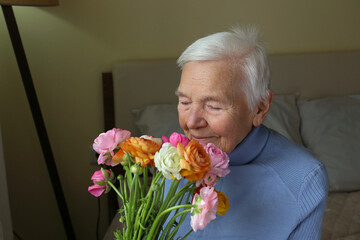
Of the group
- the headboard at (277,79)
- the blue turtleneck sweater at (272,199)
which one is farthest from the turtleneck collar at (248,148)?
the headboard at (277,79)

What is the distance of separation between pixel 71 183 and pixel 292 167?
1.90 metres

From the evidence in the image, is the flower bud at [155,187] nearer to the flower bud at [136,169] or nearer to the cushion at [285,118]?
the flower bud at [136,169]

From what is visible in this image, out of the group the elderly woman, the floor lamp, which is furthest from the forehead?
the floor lamp

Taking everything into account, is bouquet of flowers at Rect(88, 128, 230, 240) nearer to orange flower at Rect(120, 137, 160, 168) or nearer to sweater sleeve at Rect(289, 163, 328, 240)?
orange flower at Rect(120, 137, 160, 168)

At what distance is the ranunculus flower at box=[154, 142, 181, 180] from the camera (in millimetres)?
857

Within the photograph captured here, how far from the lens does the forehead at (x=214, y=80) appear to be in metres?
1.19

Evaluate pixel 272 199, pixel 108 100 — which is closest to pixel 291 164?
pixel 272 199

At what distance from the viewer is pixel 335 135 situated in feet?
8.63

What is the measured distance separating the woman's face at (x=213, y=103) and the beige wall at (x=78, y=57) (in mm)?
1583

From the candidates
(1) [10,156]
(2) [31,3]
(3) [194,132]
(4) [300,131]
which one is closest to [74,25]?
(2) [31,3]

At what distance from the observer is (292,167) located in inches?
49.0

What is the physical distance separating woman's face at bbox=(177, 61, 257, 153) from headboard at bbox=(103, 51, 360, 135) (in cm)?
149

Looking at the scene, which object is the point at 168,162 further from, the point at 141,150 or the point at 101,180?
the point at 101,180

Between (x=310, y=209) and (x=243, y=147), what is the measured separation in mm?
233
